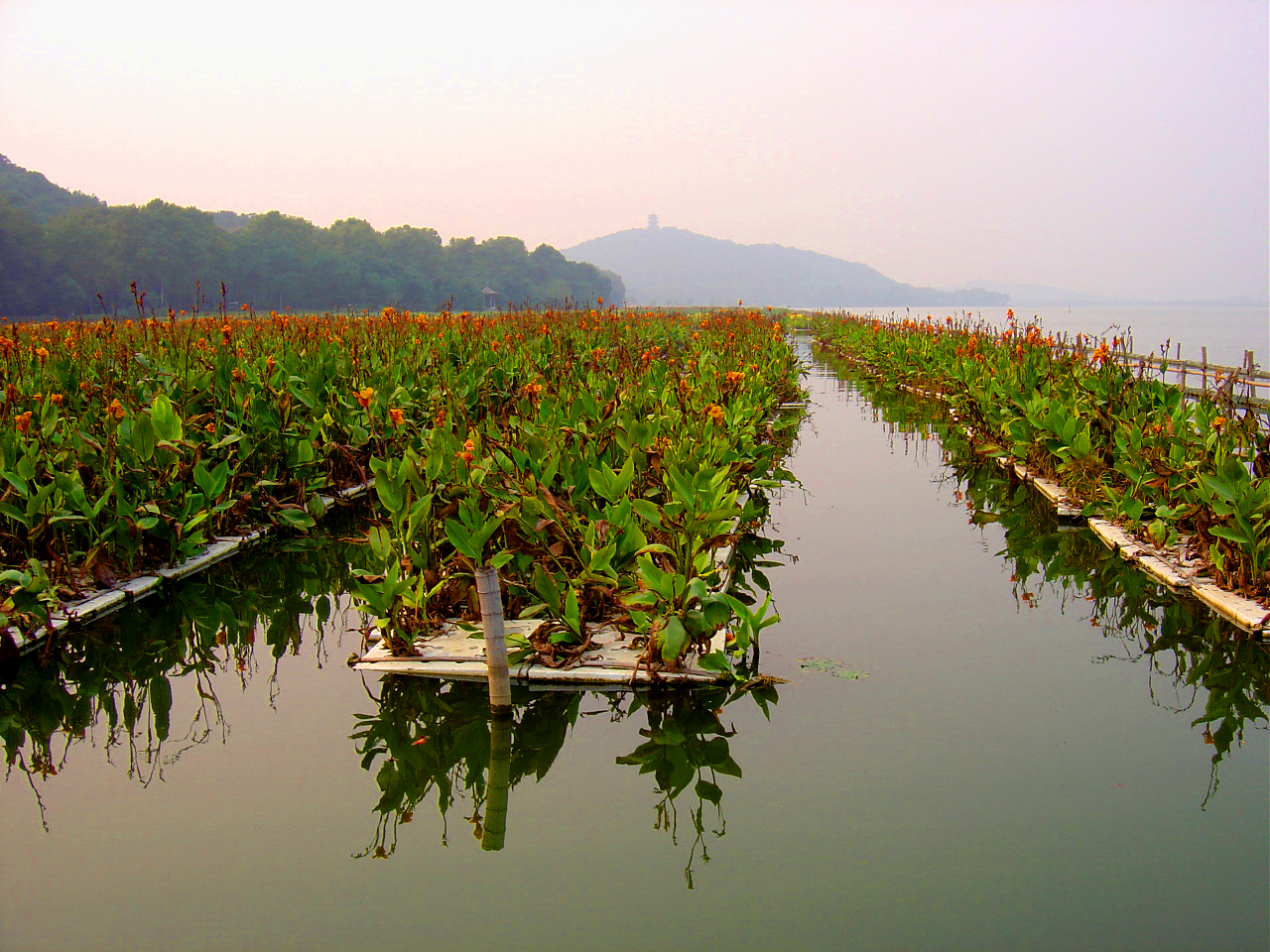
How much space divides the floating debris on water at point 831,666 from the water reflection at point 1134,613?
111cm

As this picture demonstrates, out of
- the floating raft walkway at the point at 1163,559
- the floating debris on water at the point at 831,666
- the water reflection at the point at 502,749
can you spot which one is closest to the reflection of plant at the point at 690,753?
the water reflection at the point at 502,749

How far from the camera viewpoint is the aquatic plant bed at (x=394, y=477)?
390 cm

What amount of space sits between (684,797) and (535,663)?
1.04 metres

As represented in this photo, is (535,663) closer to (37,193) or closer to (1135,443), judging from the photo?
(1135,443)

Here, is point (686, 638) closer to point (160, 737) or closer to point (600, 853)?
point (600, 853)

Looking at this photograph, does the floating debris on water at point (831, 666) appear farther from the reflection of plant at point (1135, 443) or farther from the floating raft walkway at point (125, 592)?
the floating raft walkway at point (125, 592)

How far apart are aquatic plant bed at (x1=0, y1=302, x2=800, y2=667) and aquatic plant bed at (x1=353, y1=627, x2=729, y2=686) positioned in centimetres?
8

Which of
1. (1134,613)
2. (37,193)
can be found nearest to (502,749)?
(1134,613)

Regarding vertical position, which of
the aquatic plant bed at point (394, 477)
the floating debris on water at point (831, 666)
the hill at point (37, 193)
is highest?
the hill at point (37, 193)

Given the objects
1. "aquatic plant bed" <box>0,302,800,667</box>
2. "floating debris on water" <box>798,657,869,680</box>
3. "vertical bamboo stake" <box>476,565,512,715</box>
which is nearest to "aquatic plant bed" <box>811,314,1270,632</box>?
"floating debris on water" <box>798,657,869,680</box>

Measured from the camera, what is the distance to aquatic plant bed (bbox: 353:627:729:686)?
12.2 ft

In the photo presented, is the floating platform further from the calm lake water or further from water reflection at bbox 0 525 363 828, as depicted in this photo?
water reflection at bbox 0 525 363 828

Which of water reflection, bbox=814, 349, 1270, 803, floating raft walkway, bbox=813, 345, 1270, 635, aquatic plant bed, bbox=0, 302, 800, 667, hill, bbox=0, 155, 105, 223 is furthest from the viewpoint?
hill, bbox=0, 155, 105, 223

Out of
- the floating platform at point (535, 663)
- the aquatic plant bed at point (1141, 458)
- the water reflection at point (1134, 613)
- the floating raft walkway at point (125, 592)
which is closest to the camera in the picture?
the water reflection at point (1134, 613)
